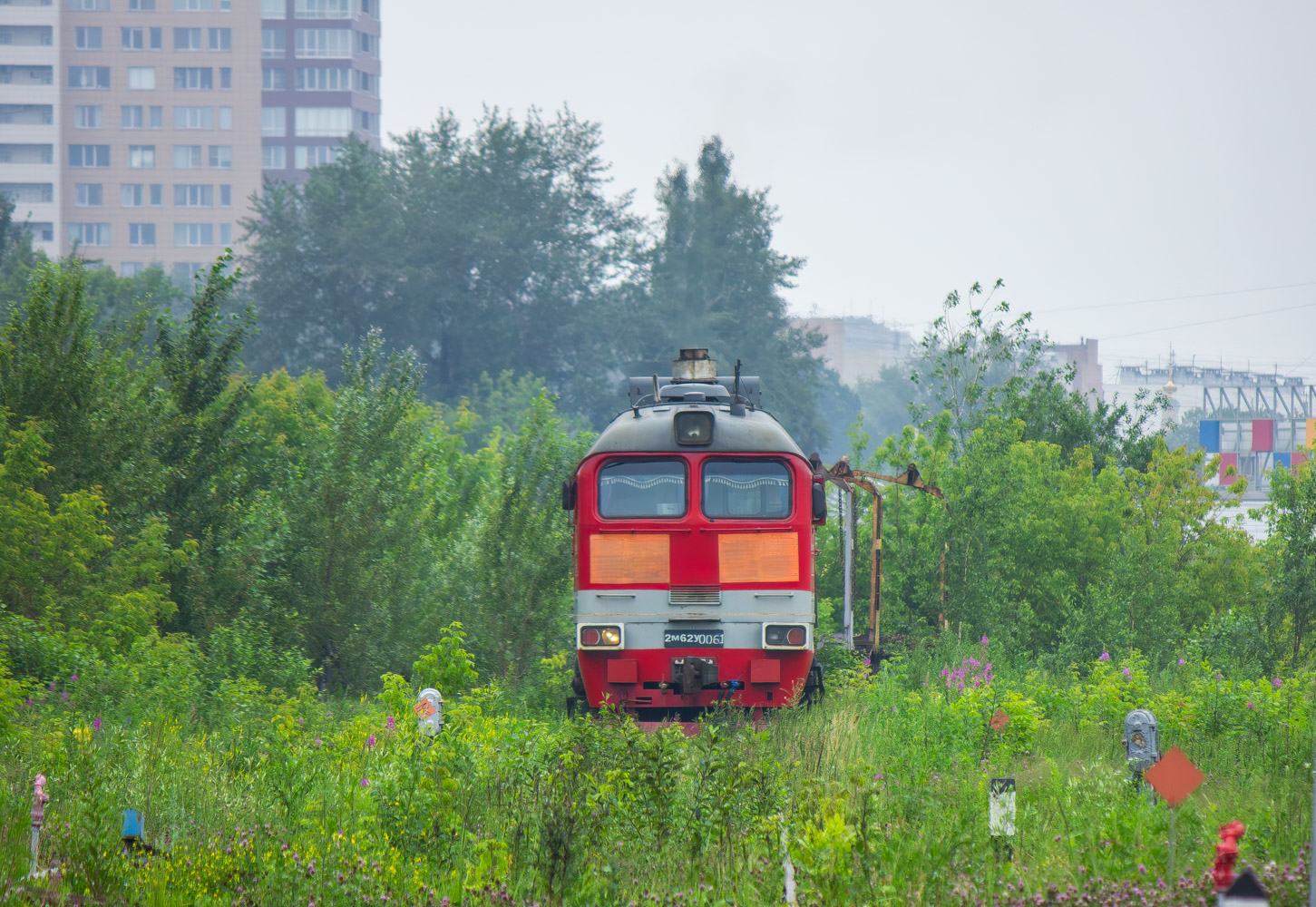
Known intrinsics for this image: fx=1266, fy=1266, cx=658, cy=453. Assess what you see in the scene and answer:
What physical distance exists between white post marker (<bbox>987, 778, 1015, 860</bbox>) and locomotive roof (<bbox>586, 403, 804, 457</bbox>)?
5.52 m

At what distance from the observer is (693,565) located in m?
12.0

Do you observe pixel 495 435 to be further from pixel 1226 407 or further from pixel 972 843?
pixel 1226 407

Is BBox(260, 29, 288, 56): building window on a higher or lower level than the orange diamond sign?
higher

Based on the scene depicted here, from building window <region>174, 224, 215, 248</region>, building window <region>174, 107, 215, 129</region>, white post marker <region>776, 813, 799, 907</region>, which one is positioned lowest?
white post marker <region>776, 813, 799, 907</region>

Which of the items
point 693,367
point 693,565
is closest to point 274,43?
point 693,367

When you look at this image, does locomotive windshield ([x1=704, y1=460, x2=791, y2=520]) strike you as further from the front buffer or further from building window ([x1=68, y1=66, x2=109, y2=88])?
building window ([x1=68, y1=66, x2=109, y2=88])

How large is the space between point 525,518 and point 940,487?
256 inches

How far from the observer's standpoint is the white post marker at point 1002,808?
7102 millimetres

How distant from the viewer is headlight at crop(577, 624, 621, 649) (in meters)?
11.9

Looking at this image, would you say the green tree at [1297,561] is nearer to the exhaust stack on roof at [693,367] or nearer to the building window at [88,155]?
the exhaust stack on roof at [693,367]

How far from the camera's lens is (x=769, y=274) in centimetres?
6047

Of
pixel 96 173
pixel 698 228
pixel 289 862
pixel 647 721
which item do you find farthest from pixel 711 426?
pixel 96 173

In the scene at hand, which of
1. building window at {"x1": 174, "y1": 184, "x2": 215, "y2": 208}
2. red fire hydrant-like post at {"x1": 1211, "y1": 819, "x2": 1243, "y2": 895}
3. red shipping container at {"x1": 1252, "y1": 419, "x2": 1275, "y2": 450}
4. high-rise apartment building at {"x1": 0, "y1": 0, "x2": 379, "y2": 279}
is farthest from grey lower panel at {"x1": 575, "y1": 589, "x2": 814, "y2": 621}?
building window at {"x1": 174, "y1": 184, "x2": 215, "y2": 208}

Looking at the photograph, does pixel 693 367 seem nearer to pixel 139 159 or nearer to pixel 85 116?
pixel 139 159
